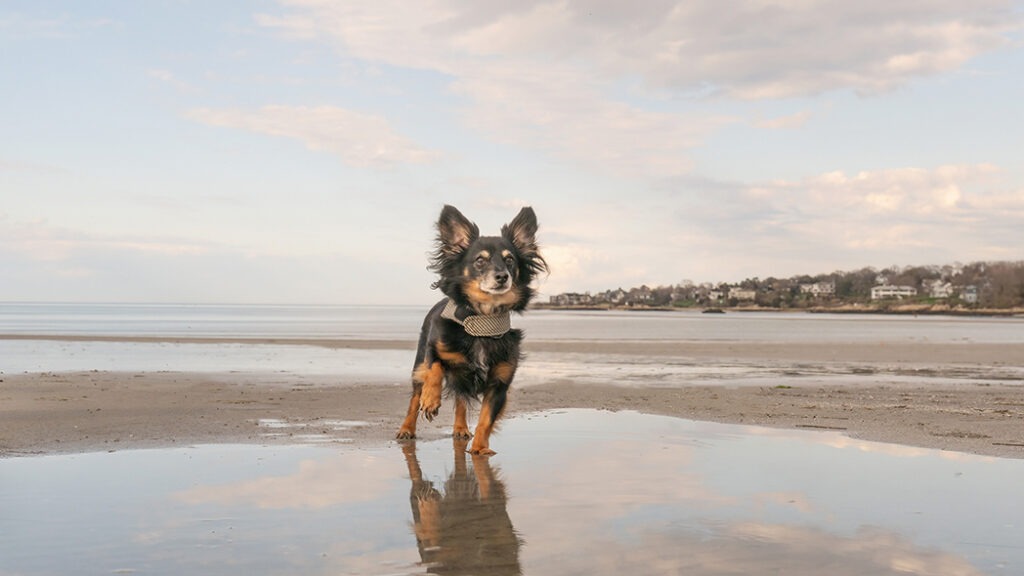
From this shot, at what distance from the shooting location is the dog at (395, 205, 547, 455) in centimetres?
652

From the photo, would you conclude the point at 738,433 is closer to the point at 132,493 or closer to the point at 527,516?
the point at 527,516

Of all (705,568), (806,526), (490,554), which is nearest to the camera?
(705,568)

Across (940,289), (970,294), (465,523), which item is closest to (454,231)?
(465,523)

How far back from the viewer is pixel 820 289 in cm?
16038

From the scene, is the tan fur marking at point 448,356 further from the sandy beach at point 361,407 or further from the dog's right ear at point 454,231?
the dog's right ear at point 454,231

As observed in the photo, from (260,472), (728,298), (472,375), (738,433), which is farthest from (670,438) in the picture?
(728,298)

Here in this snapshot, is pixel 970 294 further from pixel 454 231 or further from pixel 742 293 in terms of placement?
pixel 454 231

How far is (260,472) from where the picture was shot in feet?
17.0

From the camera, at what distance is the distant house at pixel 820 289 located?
15612 cm

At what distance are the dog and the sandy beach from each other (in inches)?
17.6

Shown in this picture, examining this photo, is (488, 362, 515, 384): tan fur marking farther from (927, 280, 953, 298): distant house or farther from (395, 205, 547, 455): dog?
(927, 280, 953, 298): distant house

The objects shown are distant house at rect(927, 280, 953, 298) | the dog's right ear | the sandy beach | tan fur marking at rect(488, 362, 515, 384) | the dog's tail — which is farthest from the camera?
distant house at rect(927, 280, 953, 298)

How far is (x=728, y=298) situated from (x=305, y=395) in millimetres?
154671

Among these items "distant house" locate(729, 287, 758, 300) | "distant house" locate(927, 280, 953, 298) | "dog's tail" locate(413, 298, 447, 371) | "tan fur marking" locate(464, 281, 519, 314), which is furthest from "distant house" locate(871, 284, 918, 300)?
"tan fur marking" locate(464, 281, 519, 314)
